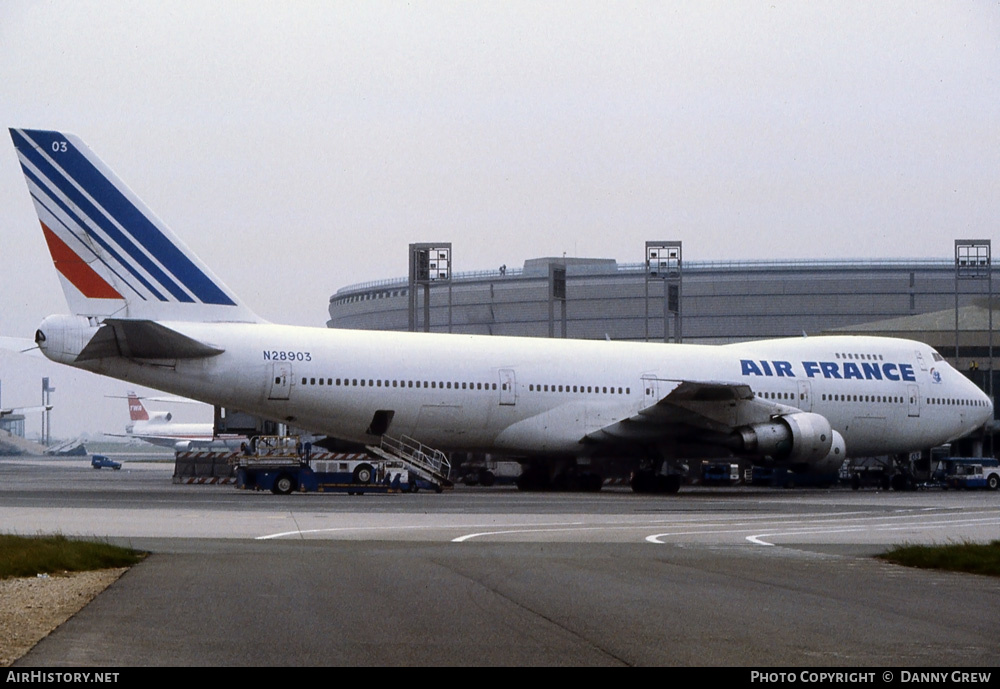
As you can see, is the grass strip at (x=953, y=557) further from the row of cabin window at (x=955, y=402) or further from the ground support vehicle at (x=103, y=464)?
the ground support vehicle at (x=103, y=464)

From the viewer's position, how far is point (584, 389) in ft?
122

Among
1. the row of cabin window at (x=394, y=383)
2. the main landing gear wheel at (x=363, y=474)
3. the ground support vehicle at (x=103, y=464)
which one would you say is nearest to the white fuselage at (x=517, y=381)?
the row of cabin window at (x=394, y=383)

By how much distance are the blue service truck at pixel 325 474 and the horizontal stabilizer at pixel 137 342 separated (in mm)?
3643

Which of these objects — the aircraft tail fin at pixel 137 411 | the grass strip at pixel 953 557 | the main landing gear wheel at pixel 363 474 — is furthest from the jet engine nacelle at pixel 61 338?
the aircraft tail fin at pixel 137 411

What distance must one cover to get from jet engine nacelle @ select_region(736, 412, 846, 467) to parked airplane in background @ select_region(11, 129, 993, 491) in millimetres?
46

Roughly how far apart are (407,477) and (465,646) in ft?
82.3

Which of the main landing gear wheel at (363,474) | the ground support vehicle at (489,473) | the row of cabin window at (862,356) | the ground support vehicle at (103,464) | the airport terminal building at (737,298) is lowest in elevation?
the ground support vehicle at (103,464)

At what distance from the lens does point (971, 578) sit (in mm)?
13688

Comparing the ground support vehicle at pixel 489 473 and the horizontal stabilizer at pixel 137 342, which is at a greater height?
the horizontal stabilizer at pixel 137 342

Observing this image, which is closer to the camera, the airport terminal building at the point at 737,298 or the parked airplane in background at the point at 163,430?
the airport terminal building at the point at 737,298

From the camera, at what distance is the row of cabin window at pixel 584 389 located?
36.3 metres

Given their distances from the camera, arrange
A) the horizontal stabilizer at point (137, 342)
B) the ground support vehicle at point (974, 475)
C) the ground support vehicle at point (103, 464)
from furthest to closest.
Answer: the ground support vehicle at point (103, 464) → the ground support vehicle at point (974, 475) → the horizontal stabilizer at point (137, 342)

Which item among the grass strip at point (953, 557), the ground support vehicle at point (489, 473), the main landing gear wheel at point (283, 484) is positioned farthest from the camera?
the ground support vehicle at point (489, 473)

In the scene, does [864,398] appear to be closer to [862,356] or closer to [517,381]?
[862,356]
